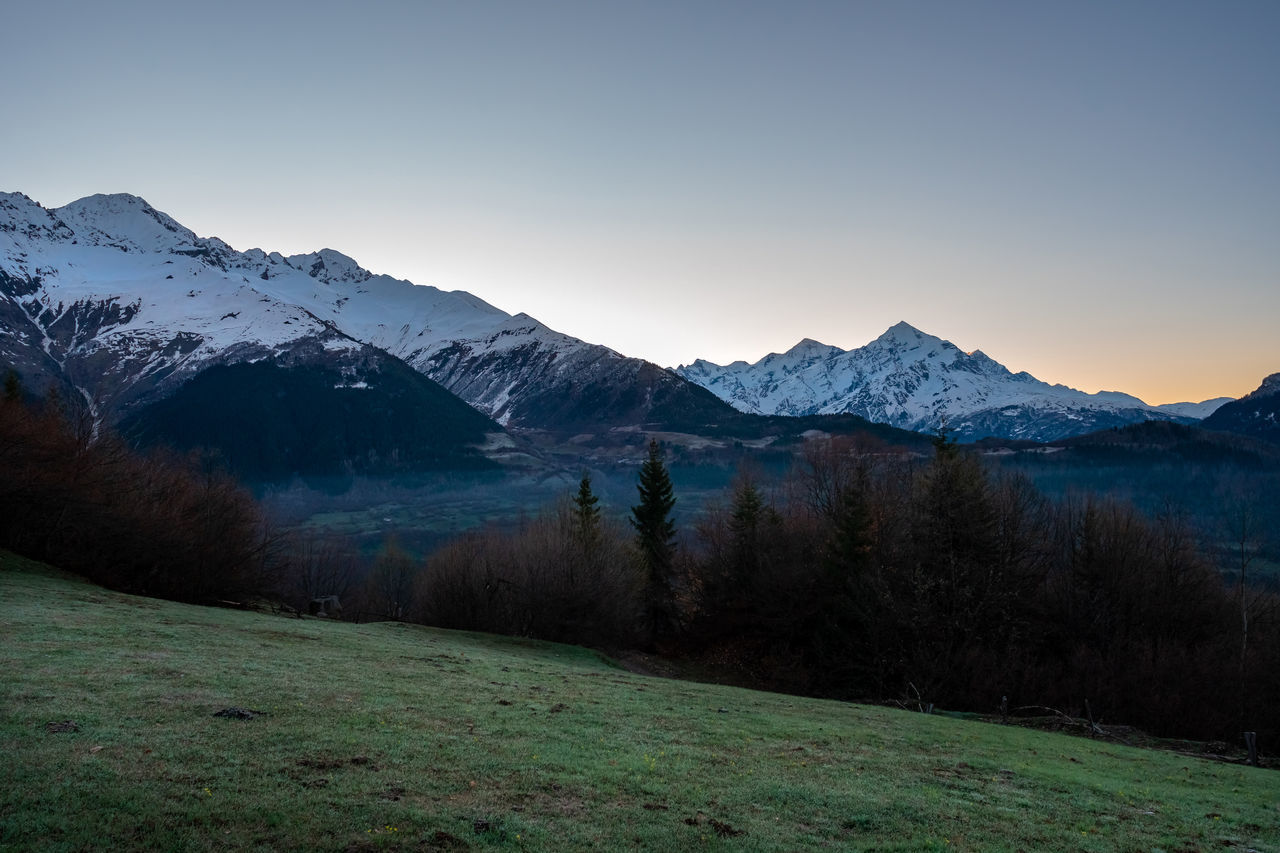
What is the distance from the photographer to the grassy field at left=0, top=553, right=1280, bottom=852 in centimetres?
1081

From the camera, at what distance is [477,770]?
1435 cm

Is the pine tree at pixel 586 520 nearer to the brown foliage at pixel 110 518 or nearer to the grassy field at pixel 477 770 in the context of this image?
the brown foliage at pixel 110 518

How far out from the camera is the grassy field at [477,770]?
10.8 metres

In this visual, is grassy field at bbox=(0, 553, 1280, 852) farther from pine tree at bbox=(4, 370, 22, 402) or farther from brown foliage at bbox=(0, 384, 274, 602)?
pine tree at bbox=(4, 370, 22, 402)

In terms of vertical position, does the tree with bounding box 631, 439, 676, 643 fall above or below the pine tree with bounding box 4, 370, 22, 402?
below

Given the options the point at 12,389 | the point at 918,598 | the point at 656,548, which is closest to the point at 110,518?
the point at 12,389

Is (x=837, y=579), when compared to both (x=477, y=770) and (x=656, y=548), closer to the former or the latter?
(x=656, y=548)

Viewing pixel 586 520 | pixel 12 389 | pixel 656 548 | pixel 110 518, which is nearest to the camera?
pixel 110 518

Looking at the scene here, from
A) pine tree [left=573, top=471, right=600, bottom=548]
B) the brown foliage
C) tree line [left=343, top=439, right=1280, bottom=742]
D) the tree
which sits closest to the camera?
the brown foliage

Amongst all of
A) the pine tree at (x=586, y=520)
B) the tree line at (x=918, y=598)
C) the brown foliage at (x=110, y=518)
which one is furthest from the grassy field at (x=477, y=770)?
the pine tree at (x=586, y=520)

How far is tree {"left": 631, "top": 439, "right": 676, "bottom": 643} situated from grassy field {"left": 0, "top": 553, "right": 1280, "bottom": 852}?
5176 centimetres

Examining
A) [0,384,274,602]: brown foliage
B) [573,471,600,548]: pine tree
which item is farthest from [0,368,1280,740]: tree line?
[573,471,600,548]: pine tree

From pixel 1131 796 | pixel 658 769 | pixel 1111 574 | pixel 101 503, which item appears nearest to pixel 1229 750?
pixel 1131 796

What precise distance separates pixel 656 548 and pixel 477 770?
66803 millimetres
